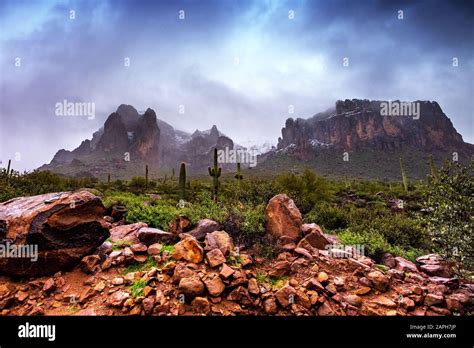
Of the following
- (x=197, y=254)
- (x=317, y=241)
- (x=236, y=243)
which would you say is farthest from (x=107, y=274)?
(x=317, y=241)

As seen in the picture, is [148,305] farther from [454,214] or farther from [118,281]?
[454,214]

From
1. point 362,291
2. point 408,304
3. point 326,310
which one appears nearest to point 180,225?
point 326,310

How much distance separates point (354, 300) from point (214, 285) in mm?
2663

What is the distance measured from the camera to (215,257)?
16.9 ft

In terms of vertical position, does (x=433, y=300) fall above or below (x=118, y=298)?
below

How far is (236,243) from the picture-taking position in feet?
22.2

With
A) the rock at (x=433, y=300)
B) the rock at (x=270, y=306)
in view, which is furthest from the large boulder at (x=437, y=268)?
the rock at (x=270, y=306)

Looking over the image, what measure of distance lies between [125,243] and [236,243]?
291cm

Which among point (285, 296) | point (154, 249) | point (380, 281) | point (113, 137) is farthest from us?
point (113, 137)

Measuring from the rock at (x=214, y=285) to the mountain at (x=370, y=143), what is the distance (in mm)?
80100

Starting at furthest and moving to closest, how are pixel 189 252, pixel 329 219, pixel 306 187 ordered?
pixel 306 187
pixel 329 219
pixel 189 252

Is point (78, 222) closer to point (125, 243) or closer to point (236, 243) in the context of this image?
point (125, 243)

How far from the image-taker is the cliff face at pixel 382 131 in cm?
11456
